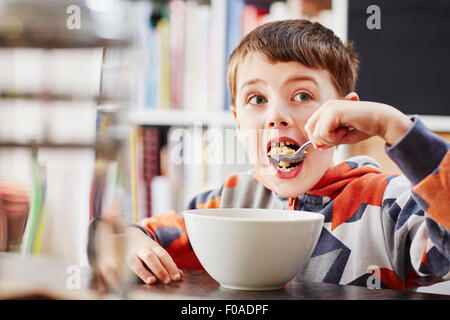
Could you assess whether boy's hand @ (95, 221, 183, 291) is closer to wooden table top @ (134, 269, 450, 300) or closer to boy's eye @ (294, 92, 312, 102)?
wooden table top @ (134, 269, 450, 300)

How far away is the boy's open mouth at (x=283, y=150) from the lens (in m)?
0.81

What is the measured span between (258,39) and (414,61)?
67cm

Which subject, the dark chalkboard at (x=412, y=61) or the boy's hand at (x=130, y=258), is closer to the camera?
the boy's hand at (x=130, y=258)

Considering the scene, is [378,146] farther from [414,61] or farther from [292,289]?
[292,289]

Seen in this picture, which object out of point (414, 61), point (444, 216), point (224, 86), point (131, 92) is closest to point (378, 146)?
point (414, 61)

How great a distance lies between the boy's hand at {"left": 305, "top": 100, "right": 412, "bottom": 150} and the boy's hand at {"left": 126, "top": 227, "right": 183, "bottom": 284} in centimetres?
23

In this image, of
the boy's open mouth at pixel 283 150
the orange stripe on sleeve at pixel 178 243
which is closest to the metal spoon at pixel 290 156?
the boy's open mouth at pixel 283 150

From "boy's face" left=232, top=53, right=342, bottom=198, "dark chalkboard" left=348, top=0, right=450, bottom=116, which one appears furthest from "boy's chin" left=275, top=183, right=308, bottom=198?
"dark chalkboard" left=348, top=0, right=450, bottom=116

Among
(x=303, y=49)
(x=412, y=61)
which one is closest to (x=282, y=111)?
(x=303, y=49)

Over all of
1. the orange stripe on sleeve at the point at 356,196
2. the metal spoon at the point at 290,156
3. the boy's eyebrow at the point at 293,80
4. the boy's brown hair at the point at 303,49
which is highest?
the boy's brown hair at the point at 303,49

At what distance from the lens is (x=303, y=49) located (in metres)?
0.85

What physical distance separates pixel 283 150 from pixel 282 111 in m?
0.06

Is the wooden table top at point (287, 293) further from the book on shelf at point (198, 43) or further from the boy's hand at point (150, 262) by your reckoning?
the book on shelf at point (198, 43)

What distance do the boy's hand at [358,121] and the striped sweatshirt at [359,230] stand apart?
120mm
